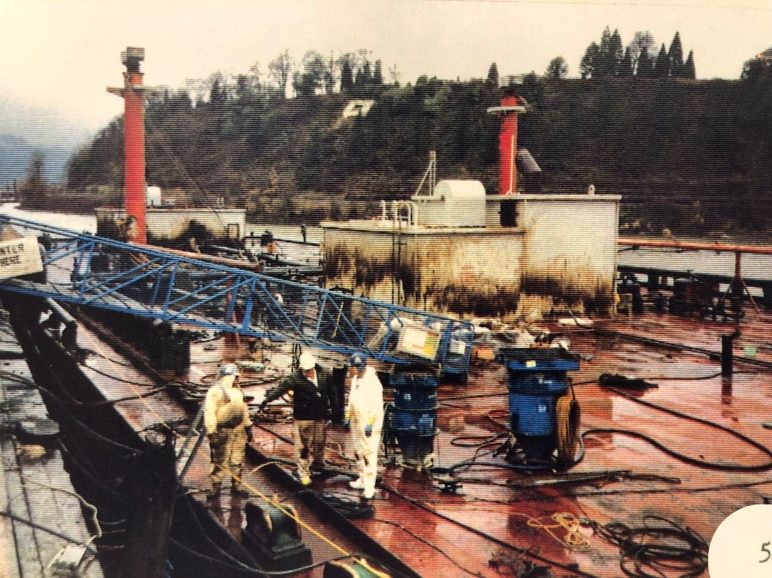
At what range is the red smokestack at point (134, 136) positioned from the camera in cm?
538

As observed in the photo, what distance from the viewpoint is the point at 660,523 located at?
4.52 m

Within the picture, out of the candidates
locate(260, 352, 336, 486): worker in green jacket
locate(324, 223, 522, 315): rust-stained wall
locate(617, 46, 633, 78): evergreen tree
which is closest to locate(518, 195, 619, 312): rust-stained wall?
locate(324, 223, 522, 315): rust-stained wall

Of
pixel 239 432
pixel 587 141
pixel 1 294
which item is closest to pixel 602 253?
pixel 587 141

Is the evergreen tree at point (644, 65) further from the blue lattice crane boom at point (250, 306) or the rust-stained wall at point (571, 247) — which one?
the rust-stained wall at point (571, 247)

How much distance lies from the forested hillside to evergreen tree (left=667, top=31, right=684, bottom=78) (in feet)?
0.67

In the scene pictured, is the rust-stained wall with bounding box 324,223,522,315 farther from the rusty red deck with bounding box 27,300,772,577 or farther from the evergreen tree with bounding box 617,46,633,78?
the evergreen tree with bounding box 617,46,633,78

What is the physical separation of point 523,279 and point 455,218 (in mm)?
1518

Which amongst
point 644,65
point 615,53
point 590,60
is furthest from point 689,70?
point 590,60

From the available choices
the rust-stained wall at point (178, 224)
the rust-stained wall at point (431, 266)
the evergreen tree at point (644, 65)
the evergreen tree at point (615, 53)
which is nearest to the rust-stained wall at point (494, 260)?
the rust-stained wall at point (431, 266)

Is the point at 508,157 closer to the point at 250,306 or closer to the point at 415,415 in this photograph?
the point at 250,306

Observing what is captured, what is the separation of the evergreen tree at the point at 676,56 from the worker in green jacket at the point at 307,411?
3.96 metres

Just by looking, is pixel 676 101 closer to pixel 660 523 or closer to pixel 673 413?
pixel 673 413

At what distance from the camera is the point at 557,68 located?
6230 mm

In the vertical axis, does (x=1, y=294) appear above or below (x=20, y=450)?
above
